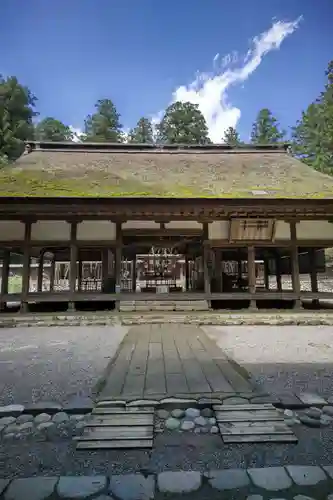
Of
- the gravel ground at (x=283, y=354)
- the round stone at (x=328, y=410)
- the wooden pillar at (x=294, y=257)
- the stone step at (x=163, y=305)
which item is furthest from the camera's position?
the wooden pillar at (x=294, y=257)

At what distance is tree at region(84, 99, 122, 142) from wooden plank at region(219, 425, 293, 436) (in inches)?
1348

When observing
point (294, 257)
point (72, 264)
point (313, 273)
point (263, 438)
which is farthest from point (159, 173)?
point (263, 438)

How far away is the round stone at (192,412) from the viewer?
91.4 inches

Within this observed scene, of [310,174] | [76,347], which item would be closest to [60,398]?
[76,347]

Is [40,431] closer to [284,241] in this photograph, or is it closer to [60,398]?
[60,398]

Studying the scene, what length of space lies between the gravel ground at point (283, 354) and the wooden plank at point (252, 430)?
696 millimetres

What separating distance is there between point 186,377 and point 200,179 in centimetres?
693

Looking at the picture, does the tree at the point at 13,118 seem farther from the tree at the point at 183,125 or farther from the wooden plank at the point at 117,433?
the wooden plank at the point at 117,433

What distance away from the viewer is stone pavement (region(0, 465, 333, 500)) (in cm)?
150

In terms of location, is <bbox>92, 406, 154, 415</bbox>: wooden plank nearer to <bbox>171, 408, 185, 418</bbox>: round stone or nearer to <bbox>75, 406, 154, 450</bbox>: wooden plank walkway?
<bbox>75, 406, 154, 450</bbox>: wooden plank walkway

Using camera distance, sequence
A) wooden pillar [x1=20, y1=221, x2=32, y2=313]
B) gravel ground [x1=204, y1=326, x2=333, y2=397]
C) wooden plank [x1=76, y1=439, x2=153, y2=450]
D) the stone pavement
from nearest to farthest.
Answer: the stone pavement < wooden plank [x1=76, y1=439, x2=153, y2=450] < gravel ground [x1=204, y1=326, x2=333, y2=397] < wooden pillar [x1=20, y1=221, x2=32, y2=313]

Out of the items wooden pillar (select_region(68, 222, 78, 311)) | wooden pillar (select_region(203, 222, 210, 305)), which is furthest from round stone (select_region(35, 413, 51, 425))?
wooden pillar (select_region(203, 222, 210, 305))

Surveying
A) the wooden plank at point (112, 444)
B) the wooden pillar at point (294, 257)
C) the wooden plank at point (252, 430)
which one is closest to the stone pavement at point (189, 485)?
the wooden plank at point (112, 444)

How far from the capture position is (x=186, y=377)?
302cm
